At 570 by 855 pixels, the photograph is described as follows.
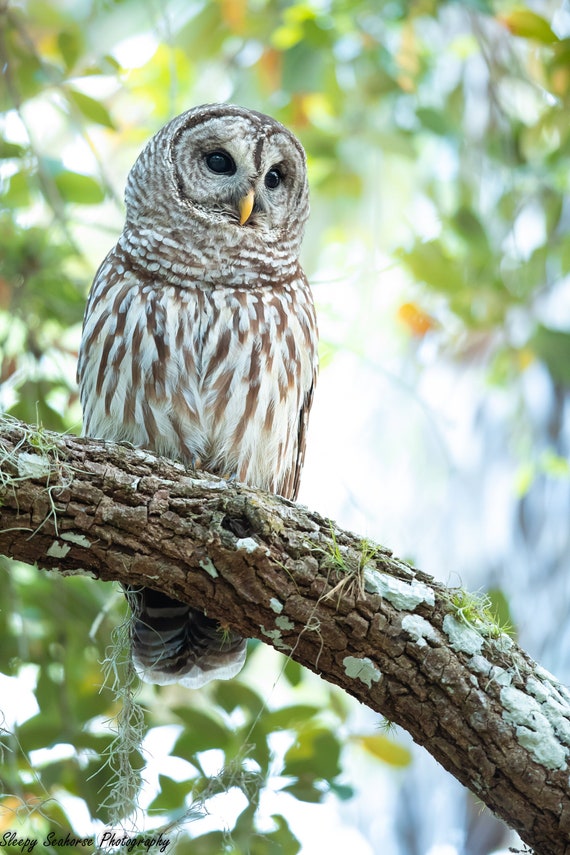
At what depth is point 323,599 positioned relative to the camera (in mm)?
2639

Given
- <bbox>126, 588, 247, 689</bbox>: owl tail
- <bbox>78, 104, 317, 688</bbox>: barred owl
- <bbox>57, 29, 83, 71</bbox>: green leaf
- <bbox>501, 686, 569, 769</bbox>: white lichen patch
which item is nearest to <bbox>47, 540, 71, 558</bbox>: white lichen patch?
<bbox>78, 104, 317, 688</bbox>: barred owl

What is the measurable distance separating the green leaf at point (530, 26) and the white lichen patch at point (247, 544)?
3.20 metres

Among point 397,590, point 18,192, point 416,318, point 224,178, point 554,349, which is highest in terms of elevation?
point 416,318

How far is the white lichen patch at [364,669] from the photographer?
2.66 metres

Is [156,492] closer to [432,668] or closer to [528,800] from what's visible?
[432,668]

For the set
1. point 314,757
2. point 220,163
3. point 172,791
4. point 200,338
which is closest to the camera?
point 200,338

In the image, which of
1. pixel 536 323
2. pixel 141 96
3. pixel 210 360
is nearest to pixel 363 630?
pixel 210 360

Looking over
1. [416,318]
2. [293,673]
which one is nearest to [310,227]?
[416,318]

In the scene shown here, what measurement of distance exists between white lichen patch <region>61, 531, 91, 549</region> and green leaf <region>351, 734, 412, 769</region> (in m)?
1.95

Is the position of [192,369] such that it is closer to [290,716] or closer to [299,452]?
[299,452]

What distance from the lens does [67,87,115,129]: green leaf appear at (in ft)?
14.6

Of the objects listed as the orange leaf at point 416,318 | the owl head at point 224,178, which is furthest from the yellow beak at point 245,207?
the orange leaf at point 416,318

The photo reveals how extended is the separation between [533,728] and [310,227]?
11.0 feet

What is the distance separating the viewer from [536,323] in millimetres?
5398
